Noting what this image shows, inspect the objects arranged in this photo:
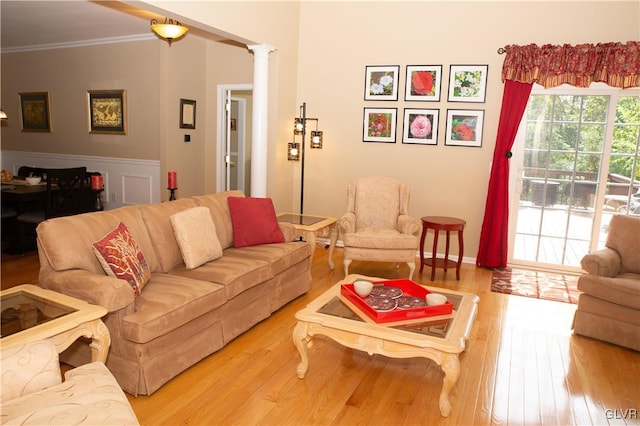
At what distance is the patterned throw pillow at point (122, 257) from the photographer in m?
2.66

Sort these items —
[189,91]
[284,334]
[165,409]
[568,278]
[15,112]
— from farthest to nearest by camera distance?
[15,112] < [189,91] < [568,278] < [284,334] < [165,409]

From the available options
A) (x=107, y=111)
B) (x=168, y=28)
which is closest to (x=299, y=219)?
(x=168, y=28)

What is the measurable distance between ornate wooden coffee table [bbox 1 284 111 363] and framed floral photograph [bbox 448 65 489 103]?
4351 mm

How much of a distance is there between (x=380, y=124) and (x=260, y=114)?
1441 mm

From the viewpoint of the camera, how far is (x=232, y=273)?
3.17 metres

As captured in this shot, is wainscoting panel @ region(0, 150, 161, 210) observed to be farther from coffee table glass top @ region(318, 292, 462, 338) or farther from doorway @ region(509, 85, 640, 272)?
doorway @ region(509, 85, 640, 272)

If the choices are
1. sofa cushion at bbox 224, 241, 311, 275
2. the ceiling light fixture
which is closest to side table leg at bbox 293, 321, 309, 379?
sofa cushion at bbox 224, 241, 311, 275

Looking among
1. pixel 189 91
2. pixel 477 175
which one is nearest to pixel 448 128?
pixel 477 175

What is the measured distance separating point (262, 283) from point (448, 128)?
307 cm

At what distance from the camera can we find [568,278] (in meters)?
5.00

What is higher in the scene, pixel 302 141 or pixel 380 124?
pixel 380 124

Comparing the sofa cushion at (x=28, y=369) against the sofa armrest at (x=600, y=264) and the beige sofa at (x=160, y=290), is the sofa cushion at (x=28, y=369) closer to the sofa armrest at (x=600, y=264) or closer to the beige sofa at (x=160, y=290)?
the beige sofa at (x=160, y=290)

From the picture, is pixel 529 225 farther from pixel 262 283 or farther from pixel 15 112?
pixel 15 112

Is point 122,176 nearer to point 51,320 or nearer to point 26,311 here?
point 26,311
